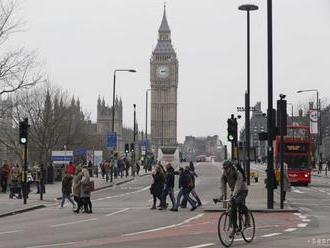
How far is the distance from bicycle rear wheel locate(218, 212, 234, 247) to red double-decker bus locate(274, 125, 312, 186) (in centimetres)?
3545

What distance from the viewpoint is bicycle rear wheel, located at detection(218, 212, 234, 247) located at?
14.7m

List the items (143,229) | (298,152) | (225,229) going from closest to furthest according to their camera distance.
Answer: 1. (225,229)
2. (143,229)
3. (298,152)

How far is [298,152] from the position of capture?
5125 cm

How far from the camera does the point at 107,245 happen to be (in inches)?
602

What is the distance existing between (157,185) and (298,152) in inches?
961

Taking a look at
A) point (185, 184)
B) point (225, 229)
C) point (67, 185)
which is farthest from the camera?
point (67, 185)

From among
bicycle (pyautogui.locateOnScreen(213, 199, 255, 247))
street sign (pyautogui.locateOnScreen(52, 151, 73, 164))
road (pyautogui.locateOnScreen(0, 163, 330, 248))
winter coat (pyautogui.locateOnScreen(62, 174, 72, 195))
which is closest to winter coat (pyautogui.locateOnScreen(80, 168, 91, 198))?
road (pyautogui.locateOnScreen(0, 163, 330, 248))

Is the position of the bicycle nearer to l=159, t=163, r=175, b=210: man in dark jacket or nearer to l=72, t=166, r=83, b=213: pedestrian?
l=72, t=166, r=83, b=213: pedestrian

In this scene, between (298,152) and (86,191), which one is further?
(298,152)

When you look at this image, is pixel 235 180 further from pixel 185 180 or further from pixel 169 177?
pixel 169 177

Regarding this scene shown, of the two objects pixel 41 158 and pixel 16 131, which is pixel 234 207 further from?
pixel 16 131

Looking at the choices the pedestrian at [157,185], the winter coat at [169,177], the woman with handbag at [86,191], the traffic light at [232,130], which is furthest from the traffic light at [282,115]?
the woman with handbag at [86,191]

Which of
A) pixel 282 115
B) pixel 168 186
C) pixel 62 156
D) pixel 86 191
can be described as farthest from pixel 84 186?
pixel 62 156

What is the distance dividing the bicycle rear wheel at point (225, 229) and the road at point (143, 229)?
39cm
